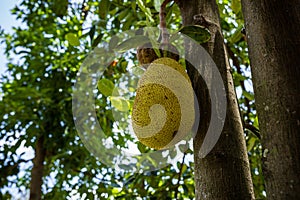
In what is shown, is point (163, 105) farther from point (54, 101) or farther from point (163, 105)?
point (54, 101)

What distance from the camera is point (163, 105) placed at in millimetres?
616

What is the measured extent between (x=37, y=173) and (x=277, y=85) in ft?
5.09

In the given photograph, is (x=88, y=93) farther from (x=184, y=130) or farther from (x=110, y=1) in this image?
(x=184, y=130)

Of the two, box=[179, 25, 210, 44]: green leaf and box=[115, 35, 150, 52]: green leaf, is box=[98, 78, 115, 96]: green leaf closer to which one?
box=[115, 35, 150, 52]: green leaf

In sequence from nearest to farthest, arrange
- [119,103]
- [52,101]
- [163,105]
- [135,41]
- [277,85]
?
[277,85] → [163,105] → [135,41] → [119,103] → [52,101]

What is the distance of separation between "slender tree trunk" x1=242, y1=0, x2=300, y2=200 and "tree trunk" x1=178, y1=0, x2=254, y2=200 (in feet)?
0.27

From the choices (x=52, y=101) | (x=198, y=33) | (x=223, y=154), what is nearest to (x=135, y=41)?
(x=198, y=33)

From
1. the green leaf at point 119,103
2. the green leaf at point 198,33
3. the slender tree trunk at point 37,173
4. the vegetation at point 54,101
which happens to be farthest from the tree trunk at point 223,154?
the slender tree trunk at point 37,173

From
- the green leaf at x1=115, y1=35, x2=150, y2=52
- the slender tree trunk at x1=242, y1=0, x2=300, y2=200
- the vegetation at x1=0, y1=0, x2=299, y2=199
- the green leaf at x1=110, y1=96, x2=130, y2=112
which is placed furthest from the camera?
the vegetation at x1=0, y1=0, x2=299, y2=199

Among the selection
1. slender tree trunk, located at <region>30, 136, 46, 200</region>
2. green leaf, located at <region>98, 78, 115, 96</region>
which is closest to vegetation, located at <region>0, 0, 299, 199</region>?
slender tree trunk, located at <region>30, 136, 46, 200</region>

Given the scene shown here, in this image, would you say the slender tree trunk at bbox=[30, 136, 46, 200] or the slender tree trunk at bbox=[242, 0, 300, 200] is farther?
the slender tree trunk at bbox=[30, 136, 46, 200]

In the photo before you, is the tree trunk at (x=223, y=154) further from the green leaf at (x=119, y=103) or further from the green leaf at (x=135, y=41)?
the green leaf at (x=119, y=103)

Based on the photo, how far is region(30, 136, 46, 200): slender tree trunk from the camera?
1812 millimetres

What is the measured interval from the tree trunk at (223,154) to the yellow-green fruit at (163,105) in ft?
0.07
